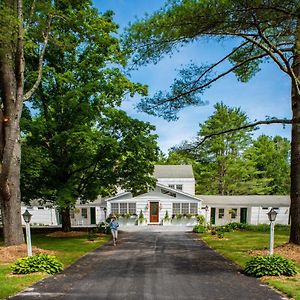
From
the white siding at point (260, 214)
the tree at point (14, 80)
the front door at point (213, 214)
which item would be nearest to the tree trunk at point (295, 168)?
the tree at point (14, 80)

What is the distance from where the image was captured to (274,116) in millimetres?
11289

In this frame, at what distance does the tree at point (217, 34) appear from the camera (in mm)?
7566

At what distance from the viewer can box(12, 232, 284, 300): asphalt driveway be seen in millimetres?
5992

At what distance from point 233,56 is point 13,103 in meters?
9.10

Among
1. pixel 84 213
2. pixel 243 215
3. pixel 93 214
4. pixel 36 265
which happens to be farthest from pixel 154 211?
pixel 36 265

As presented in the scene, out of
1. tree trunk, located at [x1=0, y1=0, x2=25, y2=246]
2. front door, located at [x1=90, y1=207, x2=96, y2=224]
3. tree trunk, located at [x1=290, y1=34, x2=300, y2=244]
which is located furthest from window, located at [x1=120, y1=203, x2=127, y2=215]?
tree trunk, located at [x1=290, y1=34, x2=300, y2=244]

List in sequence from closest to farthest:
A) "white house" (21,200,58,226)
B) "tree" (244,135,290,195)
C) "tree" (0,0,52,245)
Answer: "tree" (0,0,52,245), "white house" (21,200,58,226), "tree" (244,135,290,195)

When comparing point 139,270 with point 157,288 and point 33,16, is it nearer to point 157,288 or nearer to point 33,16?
point 157,288

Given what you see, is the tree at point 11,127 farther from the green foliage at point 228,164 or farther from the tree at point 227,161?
the tree at point 227,161

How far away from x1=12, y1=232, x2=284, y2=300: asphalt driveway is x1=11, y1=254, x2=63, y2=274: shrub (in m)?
0.35

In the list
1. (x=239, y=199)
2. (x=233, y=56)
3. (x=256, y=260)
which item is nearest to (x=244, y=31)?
(x=233, y=56)

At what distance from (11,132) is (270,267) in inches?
373

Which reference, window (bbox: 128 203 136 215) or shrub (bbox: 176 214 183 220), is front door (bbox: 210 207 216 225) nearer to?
shrub (bbox: 176 214 183 220)

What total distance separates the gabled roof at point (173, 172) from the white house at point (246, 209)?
3.68 m
